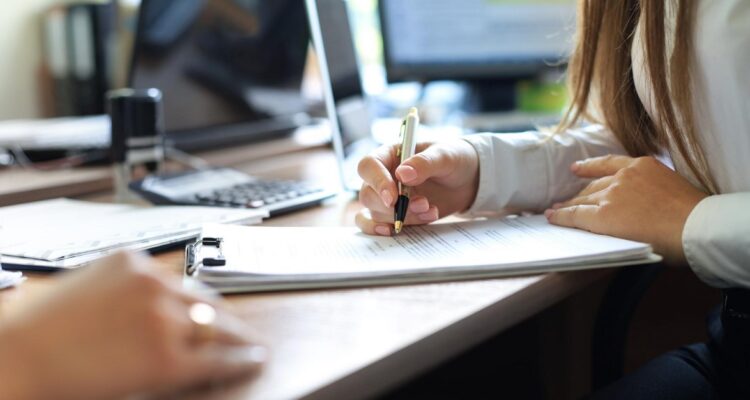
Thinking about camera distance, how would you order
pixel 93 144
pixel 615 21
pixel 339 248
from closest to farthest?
pixel 339 248, pixel 615 21, pixel 93 144

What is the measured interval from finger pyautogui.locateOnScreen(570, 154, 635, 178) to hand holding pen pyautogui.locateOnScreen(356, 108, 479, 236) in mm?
111

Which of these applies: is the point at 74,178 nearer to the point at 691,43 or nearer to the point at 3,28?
the point at 3,28

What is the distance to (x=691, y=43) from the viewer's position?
2.60ft

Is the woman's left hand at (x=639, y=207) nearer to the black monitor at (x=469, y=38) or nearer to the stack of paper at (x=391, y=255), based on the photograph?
the stack of paper at (x=391, y=255)

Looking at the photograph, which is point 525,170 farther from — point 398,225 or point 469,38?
point 469,38

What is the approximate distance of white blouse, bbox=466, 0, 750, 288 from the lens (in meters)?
0.69

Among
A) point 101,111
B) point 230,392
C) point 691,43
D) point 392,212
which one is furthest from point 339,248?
point 101,111

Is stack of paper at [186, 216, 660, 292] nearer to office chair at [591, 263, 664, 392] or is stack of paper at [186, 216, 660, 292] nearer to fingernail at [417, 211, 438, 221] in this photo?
fingernail at [417, 211, 438, 221]

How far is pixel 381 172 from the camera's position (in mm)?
773

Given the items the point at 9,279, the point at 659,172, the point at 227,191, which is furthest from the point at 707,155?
the point at 9,279

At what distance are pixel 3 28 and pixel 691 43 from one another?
1.21 metres

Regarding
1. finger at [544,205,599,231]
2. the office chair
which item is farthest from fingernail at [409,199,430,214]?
the office chair

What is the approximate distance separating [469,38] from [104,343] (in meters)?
1.45

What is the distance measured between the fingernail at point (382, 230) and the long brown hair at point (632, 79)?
0.30m
